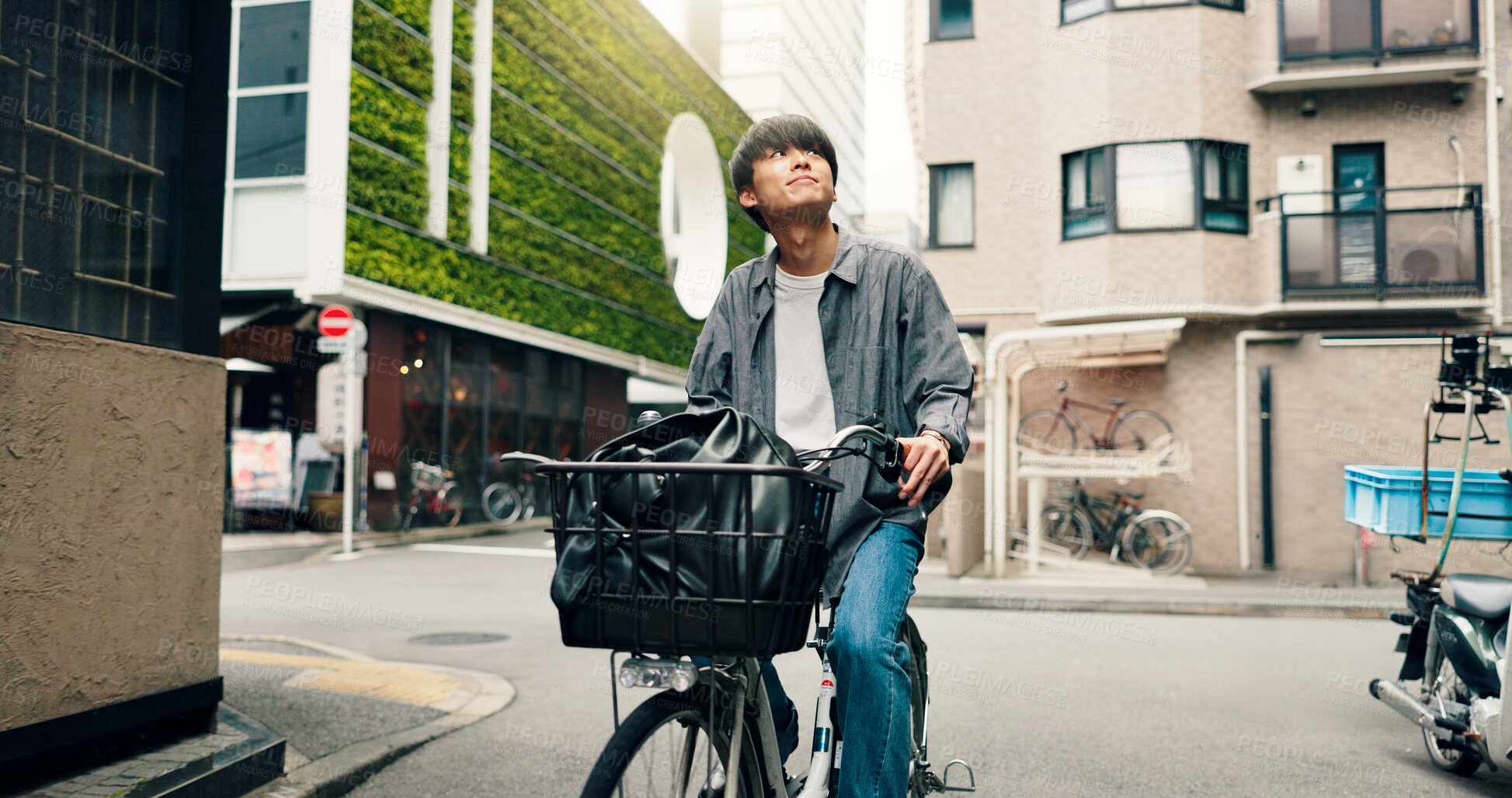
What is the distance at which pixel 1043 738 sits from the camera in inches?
193

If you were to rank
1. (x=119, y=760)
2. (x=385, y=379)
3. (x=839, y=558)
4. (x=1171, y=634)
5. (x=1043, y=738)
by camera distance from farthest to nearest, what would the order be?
(x=385, y=379) < (x=1171, y=634) < (x=1043, y=738) < (x=119, y=760) < (x=839, y=558)

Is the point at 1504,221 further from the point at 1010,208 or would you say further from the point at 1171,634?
the point at 1171,634

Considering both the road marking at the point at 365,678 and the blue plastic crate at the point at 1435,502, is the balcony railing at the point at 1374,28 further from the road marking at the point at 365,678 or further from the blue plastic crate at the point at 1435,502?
the road marking at the point at 365,678

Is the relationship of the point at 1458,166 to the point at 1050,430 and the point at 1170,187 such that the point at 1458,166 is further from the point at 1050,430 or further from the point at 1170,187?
the point at 1050,430

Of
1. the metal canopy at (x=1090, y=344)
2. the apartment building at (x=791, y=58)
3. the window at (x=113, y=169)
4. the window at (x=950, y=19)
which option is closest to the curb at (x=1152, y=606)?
the metal canopy at (x=1090, y=344)

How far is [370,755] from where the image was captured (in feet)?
13.8

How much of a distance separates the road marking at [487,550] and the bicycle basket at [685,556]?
41.9 ft

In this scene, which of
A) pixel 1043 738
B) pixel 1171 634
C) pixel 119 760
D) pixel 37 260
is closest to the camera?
pixel 37 260

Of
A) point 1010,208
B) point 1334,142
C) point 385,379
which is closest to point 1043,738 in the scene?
point 1010,208

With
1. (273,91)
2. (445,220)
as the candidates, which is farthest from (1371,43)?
(273,91)

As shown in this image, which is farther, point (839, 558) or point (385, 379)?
point (385, 379)

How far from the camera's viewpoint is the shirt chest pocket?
8.21 ft

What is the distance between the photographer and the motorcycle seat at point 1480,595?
4.02m

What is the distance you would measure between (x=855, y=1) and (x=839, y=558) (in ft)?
282
